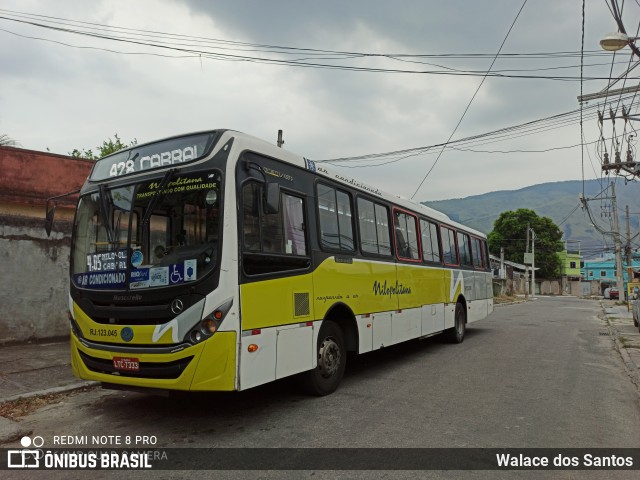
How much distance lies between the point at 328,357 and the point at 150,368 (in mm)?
2426

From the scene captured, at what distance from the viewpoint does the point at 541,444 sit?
446 centimetres

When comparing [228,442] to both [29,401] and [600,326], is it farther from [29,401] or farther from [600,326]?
[600,326]

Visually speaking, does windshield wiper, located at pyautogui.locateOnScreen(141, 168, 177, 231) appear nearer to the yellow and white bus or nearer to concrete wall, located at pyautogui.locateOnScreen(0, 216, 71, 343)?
the yellow and white bus

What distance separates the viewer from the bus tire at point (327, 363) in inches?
231

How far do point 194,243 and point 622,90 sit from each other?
13544mm

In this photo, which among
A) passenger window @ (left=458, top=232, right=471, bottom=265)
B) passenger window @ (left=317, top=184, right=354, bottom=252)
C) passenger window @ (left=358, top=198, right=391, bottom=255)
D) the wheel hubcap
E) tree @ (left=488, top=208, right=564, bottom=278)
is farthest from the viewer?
tree @ (left=488, top=208, right=564, bottom=278)

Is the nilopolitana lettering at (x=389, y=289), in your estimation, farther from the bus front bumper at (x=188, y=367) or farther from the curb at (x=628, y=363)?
the curb at (x=628, y=363)

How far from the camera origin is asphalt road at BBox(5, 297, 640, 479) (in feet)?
14.6

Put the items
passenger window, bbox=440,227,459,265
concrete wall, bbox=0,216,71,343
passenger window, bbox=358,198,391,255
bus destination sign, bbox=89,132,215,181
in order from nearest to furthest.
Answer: bus destination sign, bbox=89,132,215,181, passenger window, bbox=358,198,391,255, concrete wall, bbox=0,216,71,343, passenger window, bbox=440,227,459,265

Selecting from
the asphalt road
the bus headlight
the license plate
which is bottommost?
the asphalt road

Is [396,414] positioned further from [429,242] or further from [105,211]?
[429,242]

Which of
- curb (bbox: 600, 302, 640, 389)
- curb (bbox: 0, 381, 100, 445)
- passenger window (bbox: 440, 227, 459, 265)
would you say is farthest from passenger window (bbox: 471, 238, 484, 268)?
curb (bbox: 0, 381, 100, 445)

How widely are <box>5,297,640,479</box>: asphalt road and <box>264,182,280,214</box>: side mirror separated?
2.28m

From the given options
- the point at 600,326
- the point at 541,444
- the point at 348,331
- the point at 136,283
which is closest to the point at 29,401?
the point at 136,283
